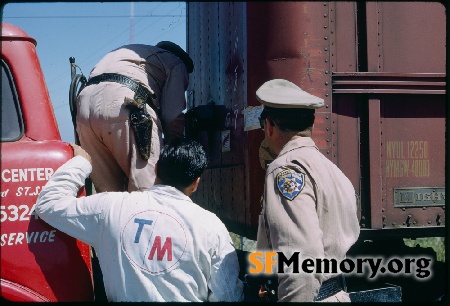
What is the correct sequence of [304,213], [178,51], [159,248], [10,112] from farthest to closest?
[178,51]
[10,112]
[159,248]
[304,213]

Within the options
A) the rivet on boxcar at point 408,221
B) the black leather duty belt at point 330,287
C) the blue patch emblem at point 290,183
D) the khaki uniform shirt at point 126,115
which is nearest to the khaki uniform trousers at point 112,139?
the khaki uniform shirt at point 126,115

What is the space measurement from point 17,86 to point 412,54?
1959 mm

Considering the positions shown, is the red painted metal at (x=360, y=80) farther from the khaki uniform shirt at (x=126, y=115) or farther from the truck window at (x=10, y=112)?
the truck window at (x=10, y=112)

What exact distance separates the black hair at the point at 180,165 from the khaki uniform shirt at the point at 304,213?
1.03 ft

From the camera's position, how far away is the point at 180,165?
6.84 feet

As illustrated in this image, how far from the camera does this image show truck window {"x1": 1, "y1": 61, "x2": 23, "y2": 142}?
216cm

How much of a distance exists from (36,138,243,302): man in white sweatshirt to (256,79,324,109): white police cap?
→ 363 mm

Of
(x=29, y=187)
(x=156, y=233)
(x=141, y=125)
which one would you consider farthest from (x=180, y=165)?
(x=141, y=125)

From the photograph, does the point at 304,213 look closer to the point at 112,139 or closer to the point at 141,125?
the point at 141,125

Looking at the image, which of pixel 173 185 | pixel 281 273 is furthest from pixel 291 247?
pixel 173 185

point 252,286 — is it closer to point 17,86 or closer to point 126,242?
point 126,242

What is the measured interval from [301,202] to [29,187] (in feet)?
3.52

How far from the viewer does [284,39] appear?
8.46 ft

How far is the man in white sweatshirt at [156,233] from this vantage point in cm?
196
